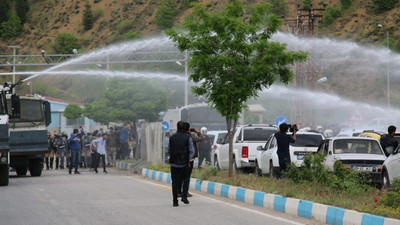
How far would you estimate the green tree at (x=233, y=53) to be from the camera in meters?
21.9

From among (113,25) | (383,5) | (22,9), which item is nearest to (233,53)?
(383,5)

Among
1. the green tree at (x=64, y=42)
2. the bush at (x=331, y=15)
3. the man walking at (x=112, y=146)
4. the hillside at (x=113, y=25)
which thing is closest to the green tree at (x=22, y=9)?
the hillside at (x=113, y=25)

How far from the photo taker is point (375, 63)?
10219 cm

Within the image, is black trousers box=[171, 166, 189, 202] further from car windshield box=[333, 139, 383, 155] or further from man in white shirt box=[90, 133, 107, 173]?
man in white shirt box=[90, 133, 107, 173]

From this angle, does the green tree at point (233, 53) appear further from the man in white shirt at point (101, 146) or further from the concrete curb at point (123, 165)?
the concrete curb at point (123, 165)

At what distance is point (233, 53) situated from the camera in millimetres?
22469

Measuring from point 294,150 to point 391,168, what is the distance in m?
5.36

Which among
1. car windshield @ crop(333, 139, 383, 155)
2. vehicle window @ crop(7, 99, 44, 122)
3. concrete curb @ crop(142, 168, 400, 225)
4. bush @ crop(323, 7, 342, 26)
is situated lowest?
concrete curb @ crop(142, 168, 400, 225)

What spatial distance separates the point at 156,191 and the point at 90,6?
143831mm

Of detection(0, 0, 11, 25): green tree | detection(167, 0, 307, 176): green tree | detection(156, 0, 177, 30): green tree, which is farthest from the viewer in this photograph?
detection(0, 0, 11, 25): green tree

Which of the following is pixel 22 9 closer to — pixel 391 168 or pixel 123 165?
pixel 123 165

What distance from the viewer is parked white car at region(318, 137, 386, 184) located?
62.4ft

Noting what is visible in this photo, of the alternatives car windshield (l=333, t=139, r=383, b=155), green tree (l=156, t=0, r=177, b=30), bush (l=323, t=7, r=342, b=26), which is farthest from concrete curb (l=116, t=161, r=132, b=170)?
green tree (l=156, t=0, r=177, b=30)

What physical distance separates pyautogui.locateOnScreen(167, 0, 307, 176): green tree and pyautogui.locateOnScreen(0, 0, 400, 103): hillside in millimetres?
64835
